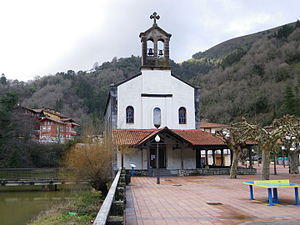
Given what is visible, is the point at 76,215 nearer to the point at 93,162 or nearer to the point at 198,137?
the point at 93,162

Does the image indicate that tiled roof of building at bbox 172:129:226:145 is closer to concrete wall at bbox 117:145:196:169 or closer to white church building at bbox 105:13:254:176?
white church building at bbox 105:13:254:176

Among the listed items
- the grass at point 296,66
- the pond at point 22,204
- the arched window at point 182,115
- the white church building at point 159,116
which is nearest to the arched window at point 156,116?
the white church building at point 159,116

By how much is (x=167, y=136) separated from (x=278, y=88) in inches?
2012

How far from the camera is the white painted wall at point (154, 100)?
89.9 ft

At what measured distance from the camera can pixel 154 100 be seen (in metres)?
27.8

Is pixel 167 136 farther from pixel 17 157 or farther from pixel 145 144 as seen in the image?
pixel 17 157

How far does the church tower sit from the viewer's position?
27.9 metres

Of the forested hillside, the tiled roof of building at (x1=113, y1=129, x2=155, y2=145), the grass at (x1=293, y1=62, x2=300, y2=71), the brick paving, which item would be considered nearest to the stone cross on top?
the tiled roof of building at (x1=113, y1=129, x2=155, y2=145)

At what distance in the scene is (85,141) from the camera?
1938cm

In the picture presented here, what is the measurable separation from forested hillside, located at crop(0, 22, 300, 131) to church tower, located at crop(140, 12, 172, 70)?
37.1 m

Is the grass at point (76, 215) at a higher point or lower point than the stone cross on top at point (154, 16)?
lower

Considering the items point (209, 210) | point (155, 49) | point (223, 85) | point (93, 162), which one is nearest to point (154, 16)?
point (155, 49)

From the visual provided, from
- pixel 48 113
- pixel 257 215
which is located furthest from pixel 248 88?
pixel 257 215

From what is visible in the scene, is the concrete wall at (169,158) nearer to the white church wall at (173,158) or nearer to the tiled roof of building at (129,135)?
the white church wall at (173,158)
